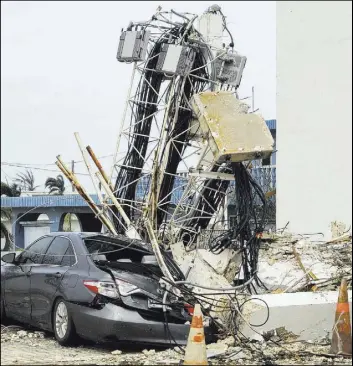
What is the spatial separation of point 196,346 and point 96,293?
1.65 meters

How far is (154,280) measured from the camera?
819 centimetres

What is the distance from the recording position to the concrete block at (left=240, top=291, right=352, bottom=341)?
26.8 ft

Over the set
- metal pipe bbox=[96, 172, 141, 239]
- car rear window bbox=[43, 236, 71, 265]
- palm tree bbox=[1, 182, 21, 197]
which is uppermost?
palm tree bbox=[1, 182, 21, 197]

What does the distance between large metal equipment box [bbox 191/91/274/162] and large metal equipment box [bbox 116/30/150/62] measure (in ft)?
8.79

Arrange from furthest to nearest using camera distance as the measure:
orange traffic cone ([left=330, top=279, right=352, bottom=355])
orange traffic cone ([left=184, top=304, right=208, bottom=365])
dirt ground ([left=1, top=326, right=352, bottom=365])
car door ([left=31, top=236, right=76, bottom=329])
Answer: car door ([left=31, top=236, right=76, bottom=329]), orange traffic cone ([left=330, top=279, right=352, bottom=355]), dirt ground ([left=1, top=326, right=352, bottom=365]), orange traffic cone ([left=184, top=304, right=208, bottom=365])

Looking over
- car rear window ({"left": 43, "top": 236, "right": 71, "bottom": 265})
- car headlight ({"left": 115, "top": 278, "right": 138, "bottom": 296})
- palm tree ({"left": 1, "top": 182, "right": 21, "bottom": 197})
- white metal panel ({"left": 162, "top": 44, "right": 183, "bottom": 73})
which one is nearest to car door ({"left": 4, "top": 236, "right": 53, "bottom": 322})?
car rear window ({"left": 43, "top": 236, "right": 71, "bottom": 265})

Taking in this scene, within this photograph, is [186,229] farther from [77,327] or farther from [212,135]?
[77,327]

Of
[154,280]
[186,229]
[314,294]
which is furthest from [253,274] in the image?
[186,229]

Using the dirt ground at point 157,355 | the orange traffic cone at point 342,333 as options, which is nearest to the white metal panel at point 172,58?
the dirt ground at point 157,355

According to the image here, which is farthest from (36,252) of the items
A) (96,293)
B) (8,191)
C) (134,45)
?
(8,191)

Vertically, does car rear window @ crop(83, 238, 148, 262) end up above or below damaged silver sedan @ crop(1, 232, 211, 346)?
above

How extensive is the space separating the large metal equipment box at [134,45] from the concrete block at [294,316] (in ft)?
21.8

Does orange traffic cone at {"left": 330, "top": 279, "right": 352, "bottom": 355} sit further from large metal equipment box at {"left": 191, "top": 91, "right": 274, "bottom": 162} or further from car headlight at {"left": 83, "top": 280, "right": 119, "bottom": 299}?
large metal equipment box at {"left": 191, "top": 91, "right": 274, "bottom": 162}

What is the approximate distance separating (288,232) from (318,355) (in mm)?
3644
